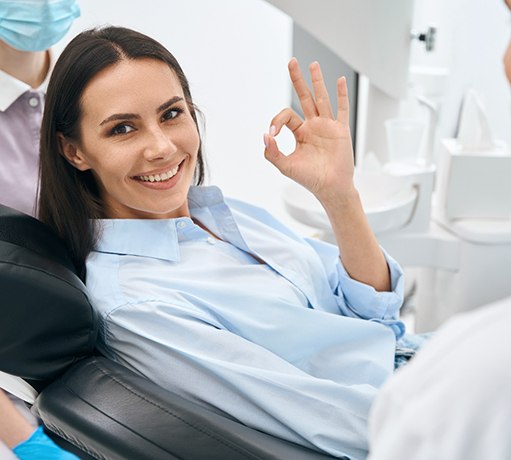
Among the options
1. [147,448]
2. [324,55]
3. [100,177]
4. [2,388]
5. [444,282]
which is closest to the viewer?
[147,448]

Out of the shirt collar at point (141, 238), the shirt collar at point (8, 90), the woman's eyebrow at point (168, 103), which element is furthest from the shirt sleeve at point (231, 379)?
the shirt collar at point (8, 90)

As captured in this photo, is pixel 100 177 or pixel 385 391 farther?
pixel 100 177

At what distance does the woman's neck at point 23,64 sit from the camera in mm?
1546

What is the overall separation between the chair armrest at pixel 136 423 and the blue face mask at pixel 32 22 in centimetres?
79

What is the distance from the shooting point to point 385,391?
0.46 metres

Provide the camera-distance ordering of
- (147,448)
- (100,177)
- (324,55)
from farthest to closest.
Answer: (324,55) < (100,177) < (147,448)

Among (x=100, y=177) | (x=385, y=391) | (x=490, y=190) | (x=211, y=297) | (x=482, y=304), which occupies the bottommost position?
(x=482, y=304)

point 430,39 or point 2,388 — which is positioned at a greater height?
point 430,39

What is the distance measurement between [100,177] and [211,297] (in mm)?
319

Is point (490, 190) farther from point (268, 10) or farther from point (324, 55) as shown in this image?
point (268, 10)

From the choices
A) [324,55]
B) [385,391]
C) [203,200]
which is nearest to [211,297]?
[203,200]

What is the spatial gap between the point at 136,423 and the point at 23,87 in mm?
868

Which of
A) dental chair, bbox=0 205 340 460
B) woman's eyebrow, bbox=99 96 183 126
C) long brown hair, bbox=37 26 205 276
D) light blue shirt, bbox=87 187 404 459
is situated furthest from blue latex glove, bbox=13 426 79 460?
woman's eyebrow, bbox=99 96 183 126

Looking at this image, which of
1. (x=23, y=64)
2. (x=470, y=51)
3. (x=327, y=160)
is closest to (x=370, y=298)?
(x=327, y=160)
